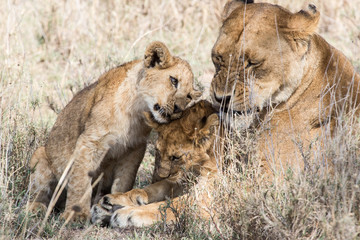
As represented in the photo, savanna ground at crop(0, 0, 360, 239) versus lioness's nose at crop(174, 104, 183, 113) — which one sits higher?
lioness's nose at crop(174, 104, 183, 113)

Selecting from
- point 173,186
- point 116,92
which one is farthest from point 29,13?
point 173,186

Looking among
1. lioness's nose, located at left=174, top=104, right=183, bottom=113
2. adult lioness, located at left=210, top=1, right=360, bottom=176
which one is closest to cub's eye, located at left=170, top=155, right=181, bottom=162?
lioness's nose, located at left=174, top=104, right=183, bottom=113

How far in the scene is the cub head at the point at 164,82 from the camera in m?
A: 4.02

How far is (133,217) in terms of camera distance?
3.71 m

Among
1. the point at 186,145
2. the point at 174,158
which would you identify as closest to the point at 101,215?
the point at 174,158

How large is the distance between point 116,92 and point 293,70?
4.83ft

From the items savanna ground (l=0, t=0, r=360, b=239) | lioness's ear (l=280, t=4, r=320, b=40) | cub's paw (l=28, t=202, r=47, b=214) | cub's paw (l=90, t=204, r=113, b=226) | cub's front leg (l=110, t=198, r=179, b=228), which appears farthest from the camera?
cub's paw (l=28, t=202, r=47, b=214)

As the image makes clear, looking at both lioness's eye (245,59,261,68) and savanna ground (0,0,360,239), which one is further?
lioness's eye (245,59,261,68)

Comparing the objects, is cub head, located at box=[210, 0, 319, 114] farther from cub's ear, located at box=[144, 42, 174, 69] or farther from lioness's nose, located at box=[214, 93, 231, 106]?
cub's ear, located at box=[144, 42, 174, 69]

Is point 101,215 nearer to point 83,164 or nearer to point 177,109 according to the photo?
point 83,164

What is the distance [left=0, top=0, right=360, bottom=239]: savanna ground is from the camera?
9.70ft

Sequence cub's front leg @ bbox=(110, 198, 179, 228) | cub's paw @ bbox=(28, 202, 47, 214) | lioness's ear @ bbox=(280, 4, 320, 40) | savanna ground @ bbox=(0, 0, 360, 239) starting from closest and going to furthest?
1. savanna ground @ bbox=(0, 0, 360, 239)
2. lioness's ear @ bbox=(280, 4, 320, 40)
3. cub's front leg @ bbox=(110, 198, 179, 228)
4. cub's paw @ bbox=(28, 202, 47, 214)

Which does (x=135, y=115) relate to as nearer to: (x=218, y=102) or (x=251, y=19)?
(x=218, y=102)

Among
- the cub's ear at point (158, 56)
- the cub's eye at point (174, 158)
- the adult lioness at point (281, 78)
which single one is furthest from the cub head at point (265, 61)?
the cub's ear at point (158, 56)
